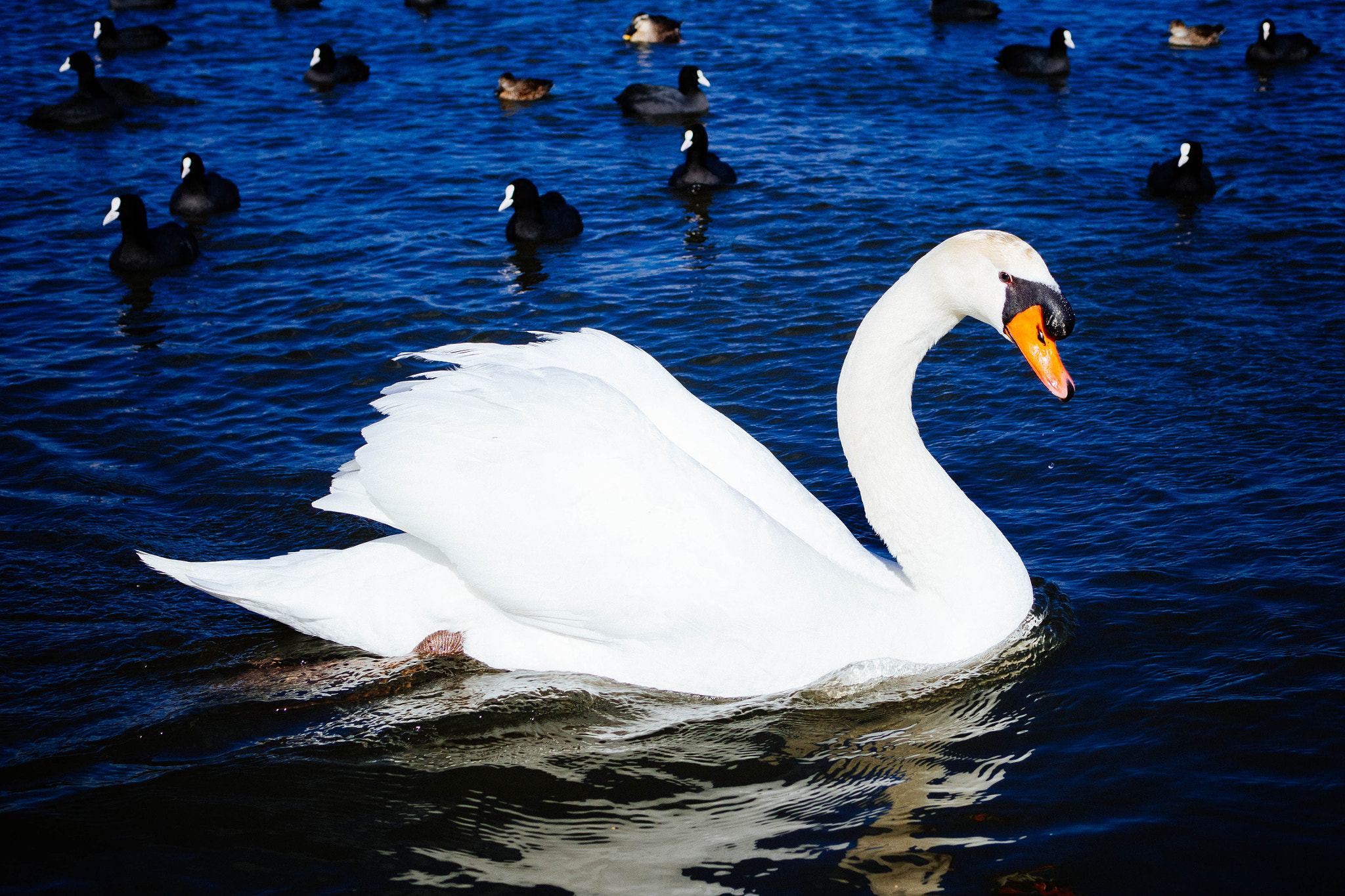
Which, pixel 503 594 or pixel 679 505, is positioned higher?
pixel 679 505

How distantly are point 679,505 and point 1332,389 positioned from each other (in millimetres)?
4737

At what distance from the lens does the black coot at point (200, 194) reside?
11336mm

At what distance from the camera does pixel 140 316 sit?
960cm

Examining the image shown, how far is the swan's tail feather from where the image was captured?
4.93m

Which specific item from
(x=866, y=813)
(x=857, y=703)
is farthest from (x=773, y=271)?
(x=866, y=813)

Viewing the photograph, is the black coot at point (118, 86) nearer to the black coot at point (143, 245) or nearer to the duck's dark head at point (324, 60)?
the duck's dark head at point (324, 60)

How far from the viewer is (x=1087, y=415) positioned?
723 cm

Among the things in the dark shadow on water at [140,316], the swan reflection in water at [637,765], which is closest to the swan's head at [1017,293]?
the swan reflection in water at [637,765]

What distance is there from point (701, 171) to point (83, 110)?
25.3 feet

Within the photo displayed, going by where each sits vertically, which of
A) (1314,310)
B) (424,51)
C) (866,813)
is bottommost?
(866,813)

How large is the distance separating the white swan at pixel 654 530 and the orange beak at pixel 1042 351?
10 millimetres

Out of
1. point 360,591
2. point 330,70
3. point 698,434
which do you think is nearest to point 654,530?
point 698,434

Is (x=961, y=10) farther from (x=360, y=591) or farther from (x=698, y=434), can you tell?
(x=360, y=591)

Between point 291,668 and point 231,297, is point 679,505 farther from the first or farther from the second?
point 231,297
